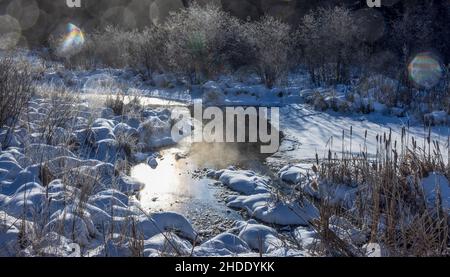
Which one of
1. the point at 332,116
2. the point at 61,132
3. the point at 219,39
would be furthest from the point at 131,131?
the point at 219,39

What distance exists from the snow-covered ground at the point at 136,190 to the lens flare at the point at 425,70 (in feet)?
9.07

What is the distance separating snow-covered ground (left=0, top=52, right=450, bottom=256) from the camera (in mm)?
2941

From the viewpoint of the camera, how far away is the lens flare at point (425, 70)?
10486 mm

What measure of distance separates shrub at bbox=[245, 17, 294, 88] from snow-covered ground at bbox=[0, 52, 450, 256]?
397 centimetres

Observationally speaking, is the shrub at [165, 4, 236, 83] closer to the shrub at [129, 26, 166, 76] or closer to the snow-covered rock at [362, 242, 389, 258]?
the shrub at [129, 26, 166, 76]

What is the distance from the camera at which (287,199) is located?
13.9 ft

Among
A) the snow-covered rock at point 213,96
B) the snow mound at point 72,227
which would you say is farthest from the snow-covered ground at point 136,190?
the snow-covered rock at point 213,96

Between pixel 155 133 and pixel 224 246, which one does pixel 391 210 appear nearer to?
pixel 224 246

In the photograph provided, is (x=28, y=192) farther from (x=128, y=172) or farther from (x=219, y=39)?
(x=219, y=39)

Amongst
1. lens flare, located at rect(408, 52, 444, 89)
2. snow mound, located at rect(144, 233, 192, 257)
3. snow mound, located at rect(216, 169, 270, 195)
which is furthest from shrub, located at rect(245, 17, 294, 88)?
snow mound, located at rect(144, 233, 192, 257)

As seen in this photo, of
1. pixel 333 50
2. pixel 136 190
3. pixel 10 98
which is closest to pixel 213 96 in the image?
pixel 333 50

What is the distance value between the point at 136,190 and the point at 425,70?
980 cm

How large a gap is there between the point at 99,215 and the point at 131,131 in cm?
342

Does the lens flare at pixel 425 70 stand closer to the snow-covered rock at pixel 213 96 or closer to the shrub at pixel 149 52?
the snow-covered rock at pixel 213 96
